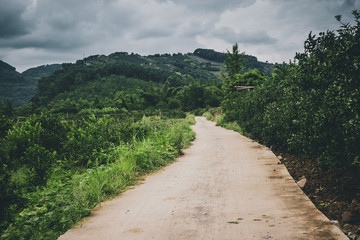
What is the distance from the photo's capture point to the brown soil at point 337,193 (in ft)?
8.07

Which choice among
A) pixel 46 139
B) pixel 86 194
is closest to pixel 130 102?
pixel 46 139

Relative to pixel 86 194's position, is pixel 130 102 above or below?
above

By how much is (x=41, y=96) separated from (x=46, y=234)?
92498 millimetres

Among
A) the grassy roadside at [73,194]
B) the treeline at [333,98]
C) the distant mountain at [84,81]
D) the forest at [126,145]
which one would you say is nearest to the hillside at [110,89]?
the distant mountain at [84,81]

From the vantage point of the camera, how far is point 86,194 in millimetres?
3533

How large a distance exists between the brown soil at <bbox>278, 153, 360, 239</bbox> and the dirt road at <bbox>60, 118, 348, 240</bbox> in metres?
0.20

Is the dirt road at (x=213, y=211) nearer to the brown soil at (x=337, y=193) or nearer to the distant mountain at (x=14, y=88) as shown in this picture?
the brown soil at (x=337, y=193)

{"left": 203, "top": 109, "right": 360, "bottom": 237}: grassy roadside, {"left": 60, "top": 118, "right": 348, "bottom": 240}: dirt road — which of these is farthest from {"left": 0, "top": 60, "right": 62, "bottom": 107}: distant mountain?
{"left": 203, "top": 109, "right": 360, "bottom": 237}: grassy roadside

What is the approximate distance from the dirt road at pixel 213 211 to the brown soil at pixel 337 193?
196 mm

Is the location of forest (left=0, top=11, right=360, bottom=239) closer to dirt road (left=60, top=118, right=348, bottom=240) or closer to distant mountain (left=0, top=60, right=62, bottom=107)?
dirt road (left=60, top=118, right=348, bottom=240)

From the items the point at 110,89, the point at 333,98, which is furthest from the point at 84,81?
the point at 333,98

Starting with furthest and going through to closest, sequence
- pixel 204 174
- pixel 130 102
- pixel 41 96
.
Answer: pixel 41 96, pixel 130 102, pixel 204 174

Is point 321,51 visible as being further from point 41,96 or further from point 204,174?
point 41,96

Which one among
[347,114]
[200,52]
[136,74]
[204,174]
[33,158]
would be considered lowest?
[204,174]
